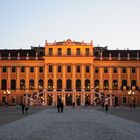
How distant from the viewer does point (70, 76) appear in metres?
103

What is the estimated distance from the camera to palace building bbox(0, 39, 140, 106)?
10244 cm

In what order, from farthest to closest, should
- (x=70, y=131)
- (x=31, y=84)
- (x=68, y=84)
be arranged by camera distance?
(x=31, y=84), (x=68, y=84), (x=70, y=131)

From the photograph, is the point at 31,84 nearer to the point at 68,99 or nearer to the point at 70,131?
the point at 68,99

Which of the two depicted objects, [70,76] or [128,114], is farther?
[70,76]

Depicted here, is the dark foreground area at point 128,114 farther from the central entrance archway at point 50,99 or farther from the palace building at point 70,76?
the central entrance archway at point 50,99

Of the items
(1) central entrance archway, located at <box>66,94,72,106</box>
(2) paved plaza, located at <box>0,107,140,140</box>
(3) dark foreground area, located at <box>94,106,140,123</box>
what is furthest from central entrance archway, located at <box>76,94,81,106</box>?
(2) paved plaza, located at <box>0,107,140,140</box>

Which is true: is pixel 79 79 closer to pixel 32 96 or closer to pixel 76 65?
pixel 76 65

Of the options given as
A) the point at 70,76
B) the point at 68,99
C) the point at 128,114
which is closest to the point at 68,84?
the point at 70,76

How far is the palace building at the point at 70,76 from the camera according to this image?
102438 mm

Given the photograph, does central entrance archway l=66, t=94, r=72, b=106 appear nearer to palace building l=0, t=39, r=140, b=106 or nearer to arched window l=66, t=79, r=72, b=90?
palace building l=0, t=39, r=140, b=106

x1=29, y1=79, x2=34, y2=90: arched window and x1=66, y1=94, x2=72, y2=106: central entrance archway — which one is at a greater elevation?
x1=29, y1=79, x2=34, y2=90: arched window

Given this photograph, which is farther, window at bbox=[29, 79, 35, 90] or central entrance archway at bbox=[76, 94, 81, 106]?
window at bbox=[29, 79, 35, 90]

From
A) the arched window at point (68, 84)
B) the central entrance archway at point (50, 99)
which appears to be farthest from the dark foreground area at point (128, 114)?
the central entrance archway at point (50, 99)

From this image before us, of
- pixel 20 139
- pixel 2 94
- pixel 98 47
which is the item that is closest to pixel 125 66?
pixel 98 47
